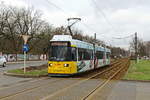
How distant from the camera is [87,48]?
1004 inches

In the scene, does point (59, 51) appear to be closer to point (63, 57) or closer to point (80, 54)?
point (63, 57)

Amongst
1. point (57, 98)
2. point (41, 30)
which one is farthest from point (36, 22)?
point (57, 98)

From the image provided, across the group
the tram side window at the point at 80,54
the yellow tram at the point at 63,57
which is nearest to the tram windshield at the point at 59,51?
the yellow tram at the point at 63,57

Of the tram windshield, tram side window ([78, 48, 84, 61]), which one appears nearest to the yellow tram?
the tram windshield

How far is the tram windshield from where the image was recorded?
2016 centimetres

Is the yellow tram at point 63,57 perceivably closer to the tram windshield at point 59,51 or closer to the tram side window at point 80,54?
the tram windshield at point 59,51

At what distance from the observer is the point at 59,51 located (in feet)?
66.8

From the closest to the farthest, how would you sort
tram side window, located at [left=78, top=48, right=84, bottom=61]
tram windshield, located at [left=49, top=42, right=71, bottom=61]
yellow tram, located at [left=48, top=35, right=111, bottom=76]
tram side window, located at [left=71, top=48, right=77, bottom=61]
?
yellow tram, located at [left=48, top=35, right=111, bottom=76], tram windshield, located at [left=49, top=42, right=71, bottom=61], tram side window, located at [left=71, top=48, right=77, bottom=61], tram side window, located at [left=78, top=48, right=84, bottom=61]

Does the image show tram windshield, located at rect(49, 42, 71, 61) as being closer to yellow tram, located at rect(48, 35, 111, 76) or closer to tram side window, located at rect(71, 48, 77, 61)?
yellow tram, located at rect(48, 35, 111, 76)

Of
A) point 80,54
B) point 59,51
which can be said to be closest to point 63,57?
point 59,51

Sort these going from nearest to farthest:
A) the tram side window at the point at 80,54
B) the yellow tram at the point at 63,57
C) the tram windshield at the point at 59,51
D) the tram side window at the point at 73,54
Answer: the yellow tram at the point at 63,57 < the tram windshield at the point at 59,51 < the tram side window at the point at 73,54 < the tram side window at the point at 80,54

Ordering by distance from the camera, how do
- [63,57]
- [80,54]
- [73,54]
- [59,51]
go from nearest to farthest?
[63,57]
[59,51]
[73,54]
[80,54]

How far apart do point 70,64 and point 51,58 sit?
5.14 feet

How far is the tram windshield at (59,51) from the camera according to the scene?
20156 mm
